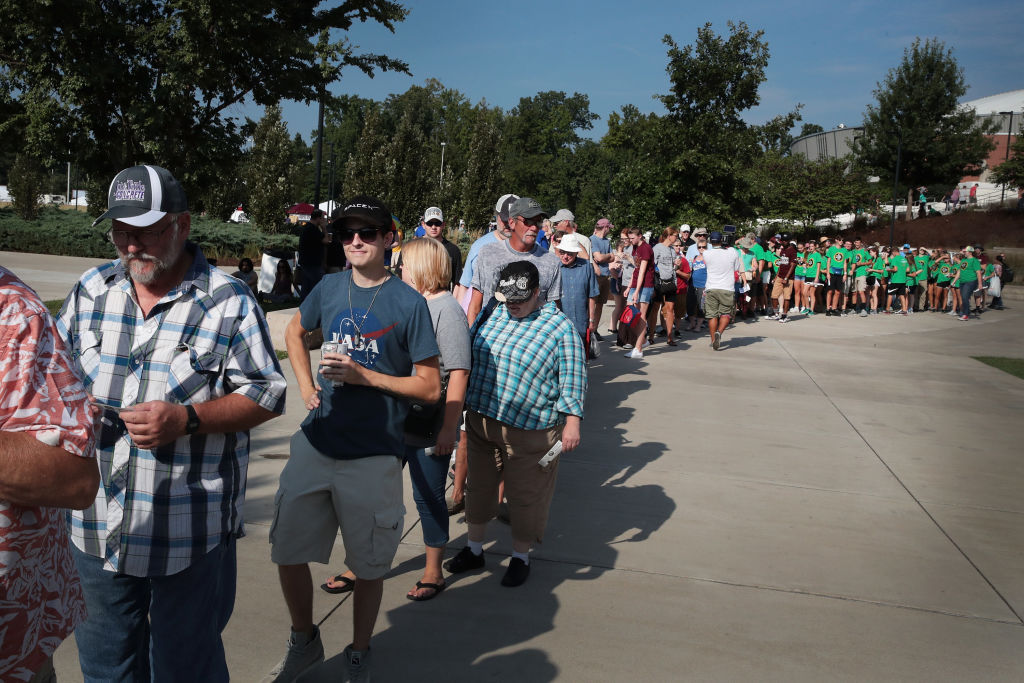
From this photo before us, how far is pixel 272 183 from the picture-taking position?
113 ft

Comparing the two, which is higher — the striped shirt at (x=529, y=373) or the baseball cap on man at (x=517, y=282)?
the baseball cap on man at (x=517, y=282)

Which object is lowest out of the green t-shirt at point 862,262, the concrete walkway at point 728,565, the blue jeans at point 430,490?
the concrete walkway at point 728,565

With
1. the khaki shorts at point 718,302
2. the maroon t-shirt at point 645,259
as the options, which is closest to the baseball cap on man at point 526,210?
the maroon t-shirt at point 645,259

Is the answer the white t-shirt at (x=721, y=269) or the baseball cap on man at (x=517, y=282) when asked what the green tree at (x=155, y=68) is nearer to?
the white t-shirt at (x=721, y=269)

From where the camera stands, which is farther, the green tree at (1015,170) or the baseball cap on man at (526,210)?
the green tree at (1015,170)

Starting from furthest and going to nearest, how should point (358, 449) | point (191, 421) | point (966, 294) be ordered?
point (966, 294)
point (358, 449)
point (191, 421)

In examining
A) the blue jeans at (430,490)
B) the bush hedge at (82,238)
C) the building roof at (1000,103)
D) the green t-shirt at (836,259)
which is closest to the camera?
the blue jeans at (430,490)

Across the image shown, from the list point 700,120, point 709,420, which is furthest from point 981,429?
point 700,120

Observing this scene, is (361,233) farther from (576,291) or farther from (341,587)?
(576,291)

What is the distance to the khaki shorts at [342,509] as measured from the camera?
323cm

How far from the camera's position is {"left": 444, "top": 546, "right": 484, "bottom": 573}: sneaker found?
179 inches

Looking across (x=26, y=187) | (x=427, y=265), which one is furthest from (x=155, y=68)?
(x=26, y=187)

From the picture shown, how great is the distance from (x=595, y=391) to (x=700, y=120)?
81.2ft

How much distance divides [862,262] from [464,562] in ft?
63.0
